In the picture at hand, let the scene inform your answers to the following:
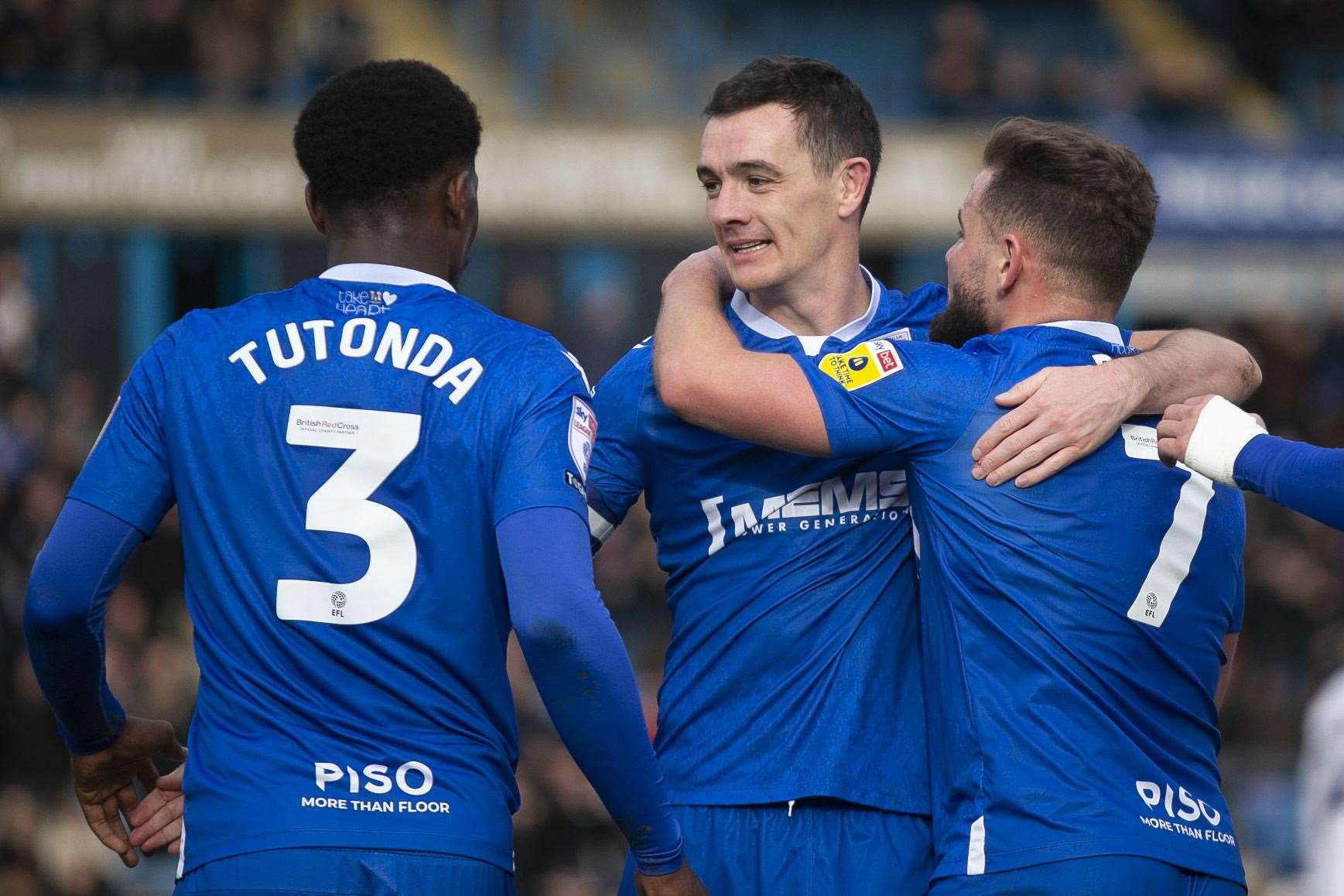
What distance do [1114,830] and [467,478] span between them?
1426 millimetres

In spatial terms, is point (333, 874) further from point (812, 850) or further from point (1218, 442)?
point (1218, 442)

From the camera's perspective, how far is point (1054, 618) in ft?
11.8

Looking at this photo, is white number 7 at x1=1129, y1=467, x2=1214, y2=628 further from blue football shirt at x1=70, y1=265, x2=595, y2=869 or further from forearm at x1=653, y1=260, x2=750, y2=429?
blue football shirt at x1=70, y1=265, x2=595, y2=869

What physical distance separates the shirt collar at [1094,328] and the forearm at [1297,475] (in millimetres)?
460

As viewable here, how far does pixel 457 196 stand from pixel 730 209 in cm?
74

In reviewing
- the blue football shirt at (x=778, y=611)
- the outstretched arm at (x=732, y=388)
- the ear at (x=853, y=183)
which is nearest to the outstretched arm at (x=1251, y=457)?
the blue football shirt at (x=778, y=611)

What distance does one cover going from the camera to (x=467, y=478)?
11.3 feet

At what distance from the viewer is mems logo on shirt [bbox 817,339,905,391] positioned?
378 cm

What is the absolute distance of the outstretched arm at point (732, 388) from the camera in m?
3.74

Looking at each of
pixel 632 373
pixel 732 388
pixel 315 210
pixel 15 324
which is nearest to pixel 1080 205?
pixel 732 388

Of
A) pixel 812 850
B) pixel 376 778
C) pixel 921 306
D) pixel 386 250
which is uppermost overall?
pixel 386 250

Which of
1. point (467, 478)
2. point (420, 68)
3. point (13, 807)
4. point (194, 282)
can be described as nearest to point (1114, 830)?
point (467, 478)

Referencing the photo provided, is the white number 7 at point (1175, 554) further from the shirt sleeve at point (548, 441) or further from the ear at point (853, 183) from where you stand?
the shirt sleeve at point (548, 441)

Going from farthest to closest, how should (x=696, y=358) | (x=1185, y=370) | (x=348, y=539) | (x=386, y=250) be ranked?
(x=1185, y=370)
(x=696, y=358)
(x=386, y=250)
(x=348, y=539)
